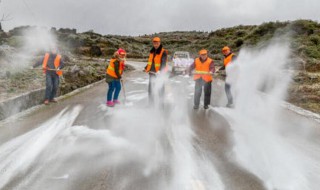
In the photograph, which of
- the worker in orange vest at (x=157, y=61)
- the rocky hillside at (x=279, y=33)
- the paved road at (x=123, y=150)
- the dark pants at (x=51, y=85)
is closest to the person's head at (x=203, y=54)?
the worker in orange vest at (x=157, y=61)

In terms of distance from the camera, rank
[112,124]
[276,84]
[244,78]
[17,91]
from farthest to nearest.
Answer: [276,84] < [244,78] < [17,91] < [112,124]

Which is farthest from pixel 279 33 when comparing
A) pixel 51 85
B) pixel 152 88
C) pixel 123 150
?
pixel 123 150

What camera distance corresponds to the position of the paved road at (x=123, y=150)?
16.0 feet

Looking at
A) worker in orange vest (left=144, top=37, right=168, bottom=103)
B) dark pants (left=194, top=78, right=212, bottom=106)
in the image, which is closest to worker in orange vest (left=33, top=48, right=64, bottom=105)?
worker in orange vest (left=144, top=37, right=168, bottom=103)

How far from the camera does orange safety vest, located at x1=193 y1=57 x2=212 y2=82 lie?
1088cm

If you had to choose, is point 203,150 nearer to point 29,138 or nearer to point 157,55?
Answer: point 29,138

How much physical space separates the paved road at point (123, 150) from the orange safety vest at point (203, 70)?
4.31ft

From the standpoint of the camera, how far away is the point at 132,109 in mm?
10219

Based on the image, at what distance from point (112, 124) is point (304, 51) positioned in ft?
67.5

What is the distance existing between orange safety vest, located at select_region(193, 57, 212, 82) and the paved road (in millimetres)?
1312

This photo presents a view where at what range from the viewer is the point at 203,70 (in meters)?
11.0

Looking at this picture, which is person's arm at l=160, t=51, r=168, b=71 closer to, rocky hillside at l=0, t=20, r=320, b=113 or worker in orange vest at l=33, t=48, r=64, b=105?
worker in orange vest at l=33, t=48, r=64, b=105

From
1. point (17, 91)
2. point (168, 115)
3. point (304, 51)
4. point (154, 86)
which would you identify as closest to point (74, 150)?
point (168, 115)

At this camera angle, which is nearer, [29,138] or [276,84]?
[29,138]
